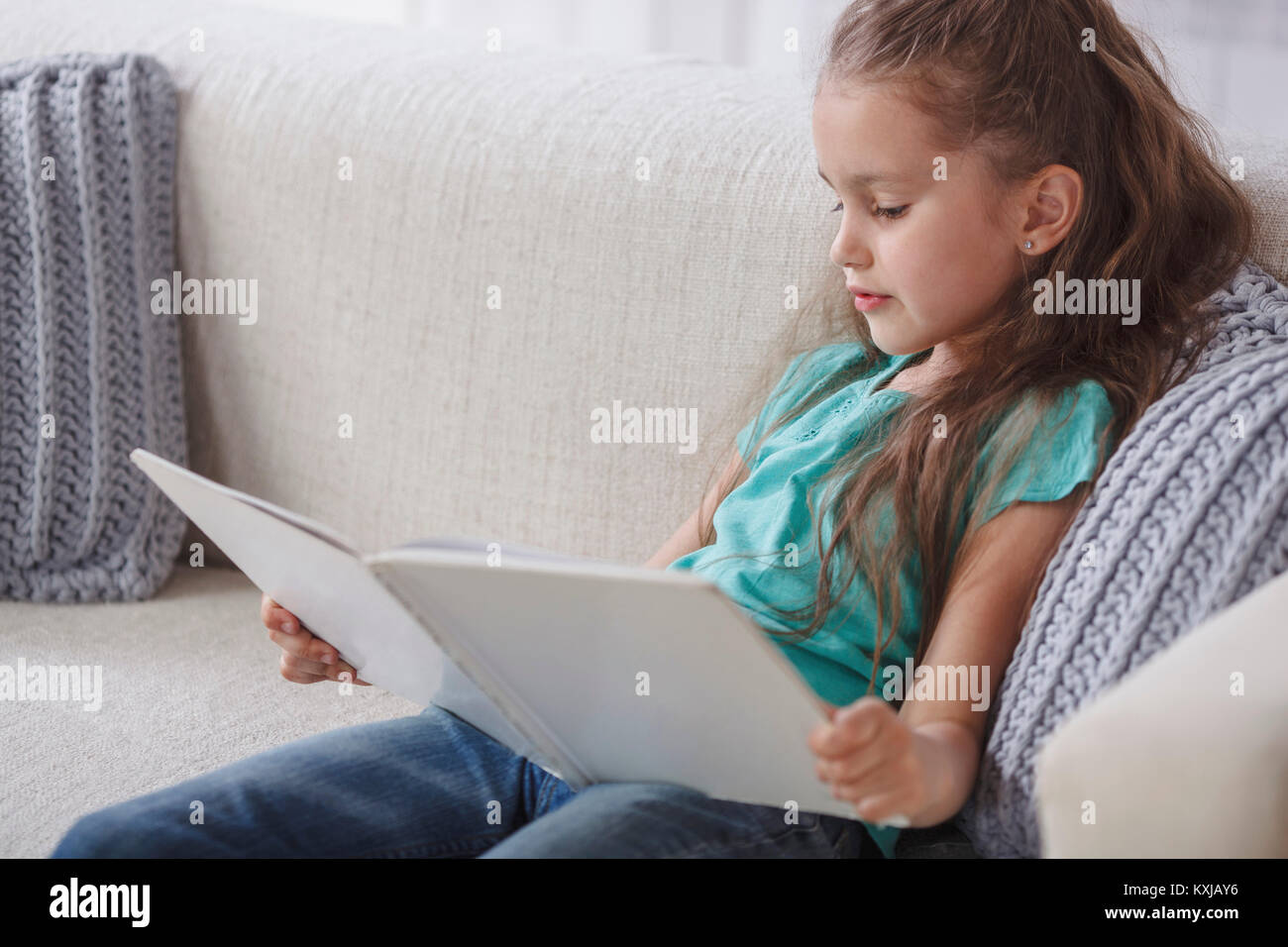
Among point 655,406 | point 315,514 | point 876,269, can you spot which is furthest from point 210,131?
point 876,269

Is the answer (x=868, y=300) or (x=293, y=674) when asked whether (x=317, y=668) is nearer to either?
(x=293, y=674)

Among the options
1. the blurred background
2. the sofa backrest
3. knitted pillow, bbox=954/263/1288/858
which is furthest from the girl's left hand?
the blurred background

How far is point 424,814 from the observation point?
2.70 feet

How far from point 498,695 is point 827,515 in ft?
0.87

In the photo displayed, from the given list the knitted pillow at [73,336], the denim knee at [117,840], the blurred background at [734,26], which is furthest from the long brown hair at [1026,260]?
the blurred background at [734,26]

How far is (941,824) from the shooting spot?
2.73 feet

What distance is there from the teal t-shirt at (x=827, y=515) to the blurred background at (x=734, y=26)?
1.41 metres

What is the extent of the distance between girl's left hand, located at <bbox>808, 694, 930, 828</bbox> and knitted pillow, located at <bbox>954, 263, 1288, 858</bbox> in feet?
0.38

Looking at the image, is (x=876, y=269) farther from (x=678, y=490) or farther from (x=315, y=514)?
(x=315, y=514)

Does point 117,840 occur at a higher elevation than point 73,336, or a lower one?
lower

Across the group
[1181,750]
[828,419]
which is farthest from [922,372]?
[1181,750]

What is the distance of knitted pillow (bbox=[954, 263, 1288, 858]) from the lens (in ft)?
2.33

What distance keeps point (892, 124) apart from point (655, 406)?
1.29 feet

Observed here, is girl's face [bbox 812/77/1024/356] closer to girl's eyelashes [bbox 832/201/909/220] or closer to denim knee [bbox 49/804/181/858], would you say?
girl's eyelashes [bbox 832/201/909/220]
